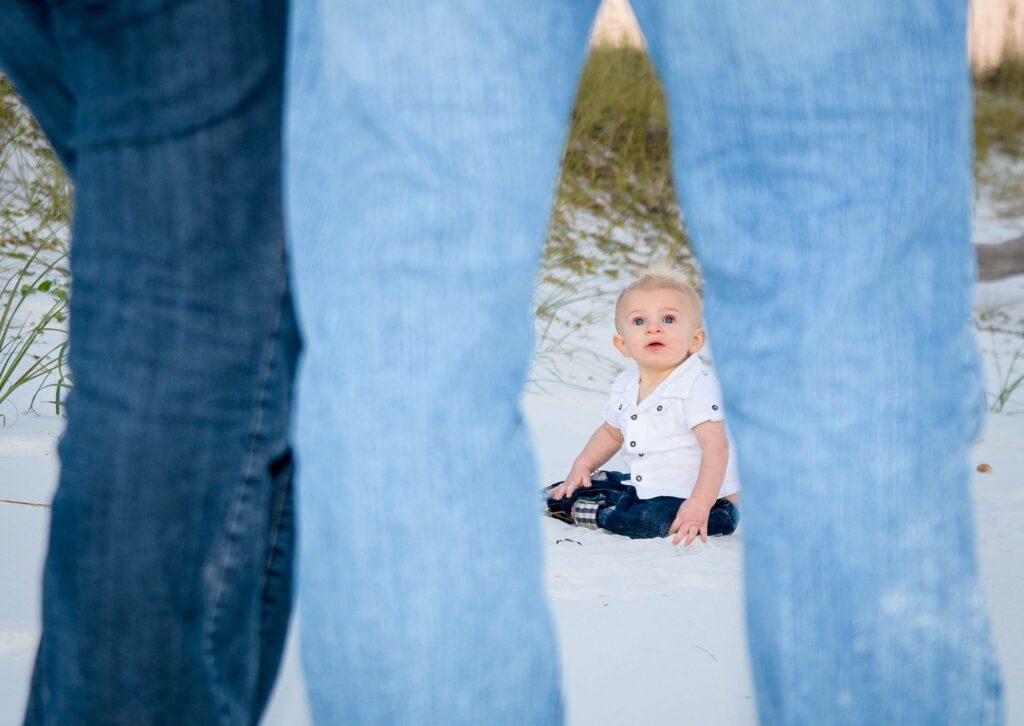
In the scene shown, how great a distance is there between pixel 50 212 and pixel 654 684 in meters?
2.99

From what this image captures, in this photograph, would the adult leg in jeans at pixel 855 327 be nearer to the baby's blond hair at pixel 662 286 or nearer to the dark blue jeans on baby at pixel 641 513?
the dark blue jeans on baby at pixel 641 513

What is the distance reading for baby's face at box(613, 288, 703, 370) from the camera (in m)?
2.37

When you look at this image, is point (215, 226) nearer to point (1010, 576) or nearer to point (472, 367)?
point (472, 367)

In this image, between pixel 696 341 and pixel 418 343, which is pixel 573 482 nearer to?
pixel 696 341

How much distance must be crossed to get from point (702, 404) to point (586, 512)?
0.34 meters

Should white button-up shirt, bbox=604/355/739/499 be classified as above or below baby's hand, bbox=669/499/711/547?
above

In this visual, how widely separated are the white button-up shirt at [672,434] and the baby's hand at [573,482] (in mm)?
109

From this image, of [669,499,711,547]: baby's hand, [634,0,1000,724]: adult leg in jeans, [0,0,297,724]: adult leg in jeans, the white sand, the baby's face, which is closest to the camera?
[634,0,1000,724]: adult leg in jeans

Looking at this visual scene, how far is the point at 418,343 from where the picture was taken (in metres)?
0.62

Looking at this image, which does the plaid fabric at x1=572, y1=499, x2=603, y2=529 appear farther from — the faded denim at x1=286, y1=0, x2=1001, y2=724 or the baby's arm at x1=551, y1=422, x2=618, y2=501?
the faded denim at x1=286, y1=0, x2=1001, y2=724

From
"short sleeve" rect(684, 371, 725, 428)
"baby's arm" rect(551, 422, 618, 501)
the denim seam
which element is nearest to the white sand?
"baby's arm" rect(551, 422, 618, 501)

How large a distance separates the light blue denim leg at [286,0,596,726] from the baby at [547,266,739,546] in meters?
1.54

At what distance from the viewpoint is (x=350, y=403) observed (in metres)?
0.62

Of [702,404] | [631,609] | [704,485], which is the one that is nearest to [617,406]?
[702,404]
